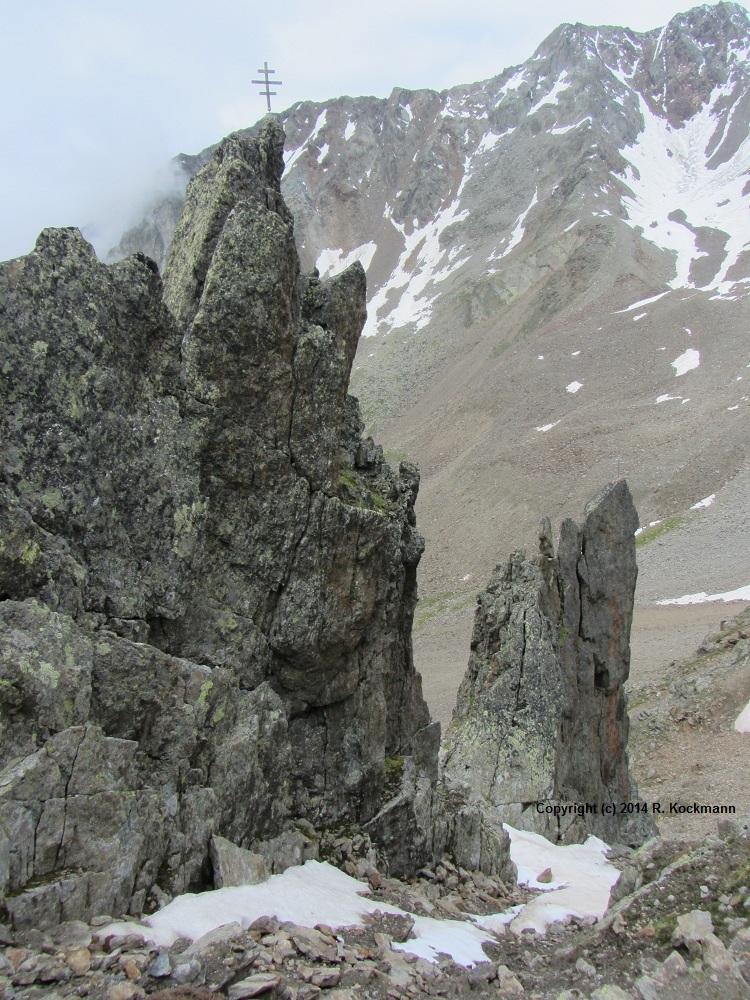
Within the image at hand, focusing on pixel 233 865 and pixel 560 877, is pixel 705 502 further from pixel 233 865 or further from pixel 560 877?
pixel 233 865

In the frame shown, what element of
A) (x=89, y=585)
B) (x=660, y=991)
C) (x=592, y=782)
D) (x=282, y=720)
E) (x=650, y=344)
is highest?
(x=650, y=344)

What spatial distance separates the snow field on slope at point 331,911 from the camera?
818 centimetres

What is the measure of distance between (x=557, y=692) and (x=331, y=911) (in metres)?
12.3

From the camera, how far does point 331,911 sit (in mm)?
9719

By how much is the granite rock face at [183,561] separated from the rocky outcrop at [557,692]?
731 centimetres

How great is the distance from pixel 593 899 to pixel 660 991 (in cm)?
707

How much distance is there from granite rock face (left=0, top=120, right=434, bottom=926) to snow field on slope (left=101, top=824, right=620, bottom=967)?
50 centimetres

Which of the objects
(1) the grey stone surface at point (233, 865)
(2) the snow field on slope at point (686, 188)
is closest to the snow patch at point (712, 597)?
(1) the grey stone surface at point (233, 865)

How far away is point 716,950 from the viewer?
25.6 ft

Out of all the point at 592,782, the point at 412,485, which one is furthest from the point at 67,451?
the point at 592,782

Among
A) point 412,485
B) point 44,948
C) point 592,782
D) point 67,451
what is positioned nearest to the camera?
point 44,948

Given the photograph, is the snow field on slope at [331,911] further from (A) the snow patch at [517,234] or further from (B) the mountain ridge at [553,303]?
(A) the snow patch at [517,234]

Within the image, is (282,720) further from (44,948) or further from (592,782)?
(592,782)

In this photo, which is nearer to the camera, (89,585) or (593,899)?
(89,585)
